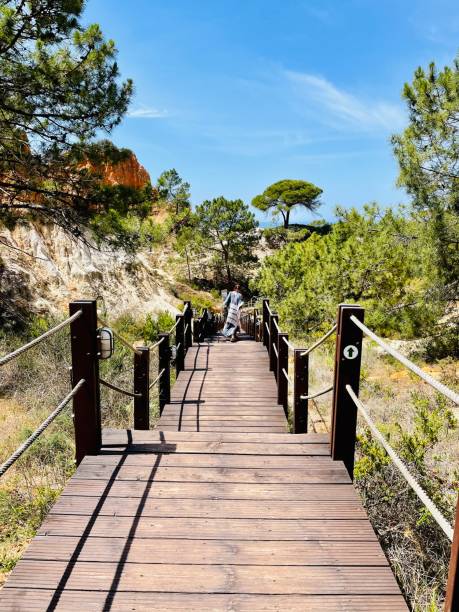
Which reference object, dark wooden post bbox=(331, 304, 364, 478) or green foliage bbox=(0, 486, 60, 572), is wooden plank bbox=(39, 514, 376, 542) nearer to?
dark wooden post bbox=(331, 304, 364, 478)

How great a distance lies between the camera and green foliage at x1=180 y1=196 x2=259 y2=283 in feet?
108

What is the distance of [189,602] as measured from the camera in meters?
1.88

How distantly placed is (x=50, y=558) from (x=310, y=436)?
6.82ft

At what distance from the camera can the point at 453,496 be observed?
12.6ft

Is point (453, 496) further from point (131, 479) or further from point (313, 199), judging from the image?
point (313, 199)

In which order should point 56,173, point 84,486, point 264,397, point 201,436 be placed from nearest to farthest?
point 84,486
point 201,436
point 264,397
point 56,173

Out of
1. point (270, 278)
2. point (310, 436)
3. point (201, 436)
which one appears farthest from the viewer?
point (270, 278)

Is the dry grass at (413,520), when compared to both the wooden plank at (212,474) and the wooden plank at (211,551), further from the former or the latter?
the wooden plank at (212,474)

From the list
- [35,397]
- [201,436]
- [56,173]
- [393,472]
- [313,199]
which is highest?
[313,199]

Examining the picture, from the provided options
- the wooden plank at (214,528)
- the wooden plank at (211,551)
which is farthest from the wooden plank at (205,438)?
the wooden plank at (211,551)

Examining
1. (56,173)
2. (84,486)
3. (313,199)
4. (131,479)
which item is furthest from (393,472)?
(313,199)

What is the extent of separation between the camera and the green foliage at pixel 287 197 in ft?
142

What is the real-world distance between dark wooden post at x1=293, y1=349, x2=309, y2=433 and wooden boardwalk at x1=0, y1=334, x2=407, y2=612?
2.68ft

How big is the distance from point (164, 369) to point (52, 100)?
553cm
